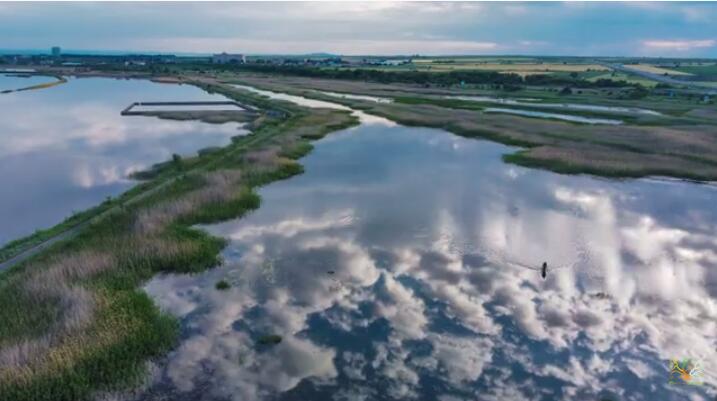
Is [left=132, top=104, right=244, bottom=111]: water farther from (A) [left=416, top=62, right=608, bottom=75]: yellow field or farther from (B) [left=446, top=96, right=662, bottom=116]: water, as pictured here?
(A) [left=416, top=62, right=608, bottom=75]: yellow field

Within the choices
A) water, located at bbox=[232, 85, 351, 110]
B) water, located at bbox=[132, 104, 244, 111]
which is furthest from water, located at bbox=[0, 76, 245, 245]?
water, located at bbox=[232, 85, 351, 110]

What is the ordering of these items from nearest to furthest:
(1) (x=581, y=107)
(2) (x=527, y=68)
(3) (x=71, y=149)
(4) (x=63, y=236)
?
1. (4) (x=63, y=236)
2. (3) (x=71, y=149)
3. (1) (x=581, y=107)
4. (2) (x=527, y=68)

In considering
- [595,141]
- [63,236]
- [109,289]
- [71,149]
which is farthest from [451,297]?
[71,149]

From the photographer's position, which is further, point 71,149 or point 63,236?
point 71,149

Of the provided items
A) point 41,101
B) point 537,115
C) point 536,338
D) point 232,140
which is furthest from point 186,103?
point 536,338

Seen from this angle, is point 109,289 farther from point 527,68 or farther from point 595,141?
point 527,68

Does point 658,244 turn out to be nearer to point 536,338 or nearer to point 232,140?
point 536,338
